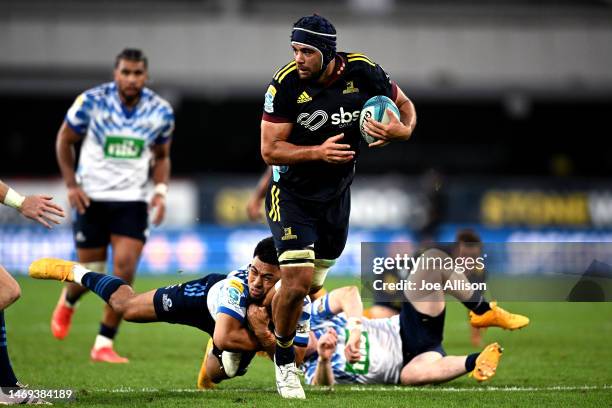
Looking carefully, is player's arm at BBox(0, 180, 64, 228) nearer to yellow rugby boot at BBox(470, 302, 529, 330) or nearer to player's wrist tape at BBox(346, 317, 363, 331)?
player's wrist tape at BBox(346, 317, 363, 331)

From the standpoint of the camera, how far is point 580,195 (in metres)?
23.8

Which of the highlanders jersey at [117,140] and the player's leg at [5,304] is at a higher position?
the highlanders jersey at [117,140]

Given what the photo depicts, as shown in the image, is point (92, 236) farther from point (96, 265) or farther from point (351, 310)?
point (351, 310)

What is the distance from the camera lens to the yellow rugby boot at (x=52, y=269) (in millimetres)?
8375

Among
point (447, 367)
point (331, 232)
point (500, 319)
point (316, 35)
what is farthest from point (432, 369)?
point (316, 35)

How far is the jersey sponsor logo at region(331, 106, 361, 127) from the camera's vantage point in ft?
25.3

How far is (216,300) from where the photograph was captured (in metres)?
8.12

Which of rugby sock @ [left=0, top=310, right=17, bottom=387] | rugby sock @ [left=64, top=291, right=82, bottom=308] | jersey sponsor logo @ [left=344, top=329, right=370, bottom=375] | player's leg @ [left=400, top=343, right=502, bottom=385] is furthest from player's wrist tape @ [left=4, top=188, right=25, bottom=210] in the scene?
rugby sock @ [left=64, top=291, right=82, bottom=308]

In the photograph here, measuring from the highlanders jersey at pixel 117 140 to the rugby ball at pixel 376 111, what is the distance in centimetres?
367

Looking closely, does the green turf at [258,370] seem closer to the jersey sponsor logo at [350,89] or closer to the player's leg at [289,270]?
the player's leg at [289,270]

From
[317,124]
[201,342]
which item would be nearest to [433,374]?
[317,124]

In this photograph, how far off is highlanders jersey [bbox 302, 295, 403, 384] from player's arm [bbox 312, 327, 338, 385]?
0.17 metres

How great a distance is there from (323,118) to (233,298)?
151 cm

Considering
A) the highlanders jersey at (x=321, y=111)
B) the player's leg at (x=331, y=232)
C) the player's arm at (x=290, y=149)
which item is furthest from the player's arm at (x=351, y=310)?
the player's arm at (x=290, y=149)
